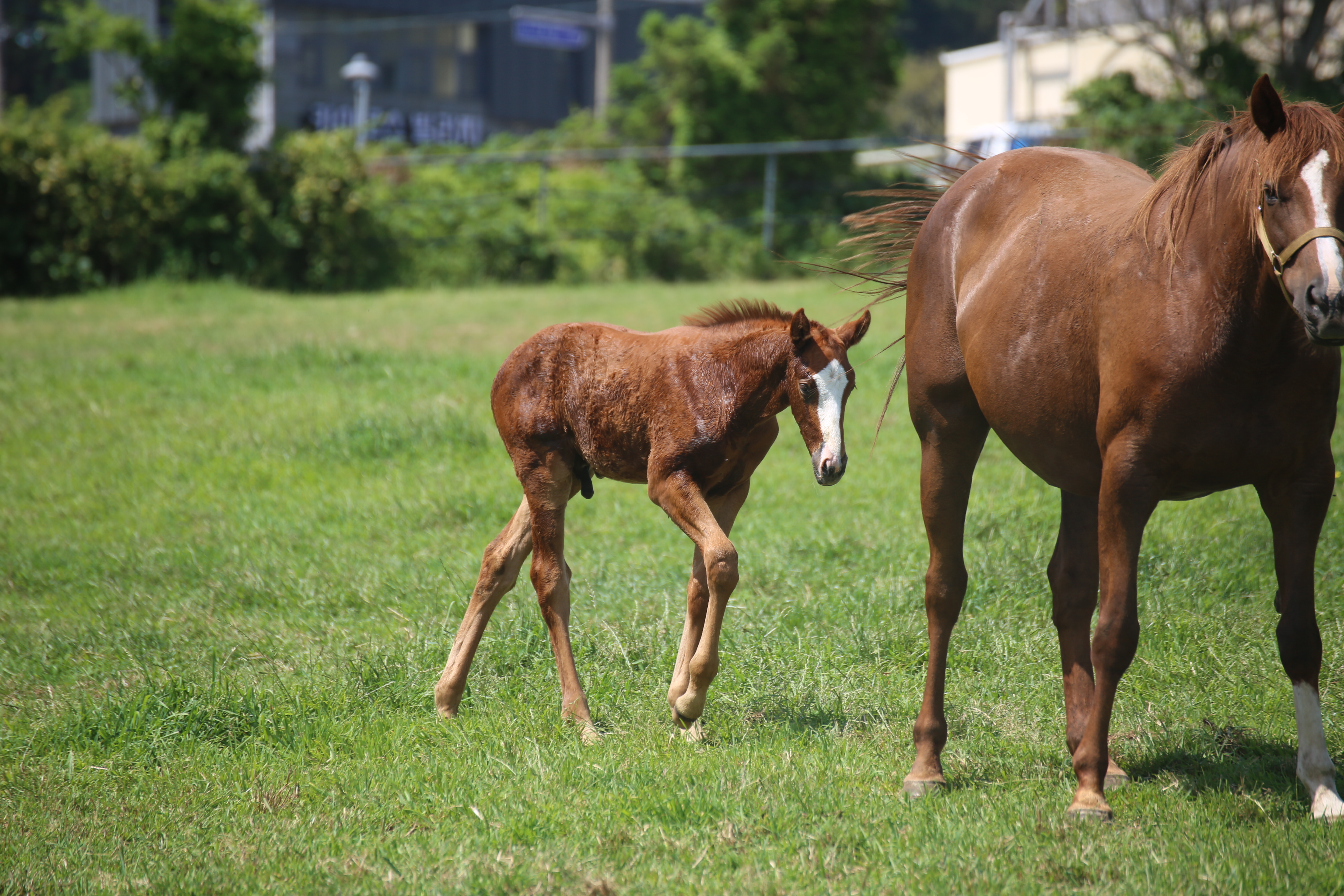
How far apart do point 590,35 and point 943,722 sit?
4472cm

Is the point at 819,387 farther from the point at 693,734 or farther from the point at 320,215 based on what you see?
the point at 320,215

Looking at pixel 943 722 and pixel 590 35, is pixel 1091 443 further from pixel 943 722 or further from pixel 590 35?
pixel 590 35

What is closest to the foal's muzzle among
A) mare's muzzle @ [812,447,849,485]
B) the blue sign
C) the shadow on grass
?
mare's muzzle @ [812,447,849,485]

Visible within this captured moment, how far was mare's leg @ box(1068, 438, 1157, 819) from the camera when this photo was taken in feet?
10.6

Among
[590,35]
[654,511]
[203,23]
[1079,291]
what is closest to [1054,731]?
[1079,291]

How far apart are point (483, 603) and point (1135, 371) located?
8.33 feet

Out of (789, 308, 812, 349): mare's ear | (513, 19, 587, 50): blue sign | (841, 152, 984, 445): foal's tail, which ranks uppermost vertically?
(513, 19, 587, 50): blue sign

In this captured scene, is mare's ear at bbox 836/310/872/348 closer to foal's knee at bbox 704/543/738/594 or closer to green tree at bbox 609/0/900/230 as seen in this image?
foal's knee at bbox 704/543/738/594

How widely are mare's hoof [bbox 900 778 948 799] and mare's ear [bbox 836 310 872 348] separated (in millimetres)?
1448

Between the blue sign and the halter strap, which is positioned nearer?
the halter strap

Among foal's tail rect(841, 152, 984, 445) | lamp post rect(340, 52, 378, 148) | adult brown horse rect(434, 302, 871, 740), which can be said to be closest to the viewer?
adult brown horse rect(434, 302, 871, 740)

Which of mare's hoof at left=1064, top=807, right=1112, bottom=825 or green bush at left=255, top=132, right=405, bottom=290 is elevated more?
green bush at left=255, top=132, right=405, bottom=290

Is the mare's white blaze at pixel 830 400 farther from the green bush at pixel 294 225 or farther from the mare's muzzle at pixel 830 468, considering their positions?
the green bush at pixel 294 225

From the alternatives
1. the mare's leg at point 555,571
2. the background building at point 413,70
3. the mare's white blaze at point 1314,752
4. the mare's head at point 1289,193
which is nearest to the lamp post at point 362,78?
the background building at point 413,70
